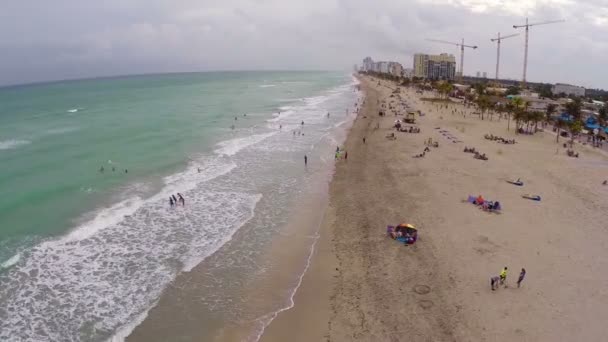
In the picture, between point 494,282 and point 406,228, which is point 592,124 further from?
point 494,282

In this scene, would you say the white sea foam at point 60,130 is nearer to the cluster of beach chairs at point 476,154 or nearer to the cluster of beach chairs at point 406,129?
the cluster of beach chairs at point 406,129

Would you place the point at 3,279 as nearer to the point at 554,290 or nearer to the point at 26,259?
the point at 26,259

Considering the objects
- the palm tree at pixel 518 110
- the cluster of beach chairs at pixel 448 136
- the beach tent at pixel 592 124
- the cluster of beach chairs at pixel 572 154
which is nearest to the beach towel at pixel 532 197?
the cluster of beach chairs at pixel 572 154

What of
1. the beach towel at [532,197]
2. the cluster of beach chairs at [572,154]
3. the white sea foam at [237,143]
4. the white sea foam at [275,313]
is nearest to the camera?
the white sea foam at [275,313]

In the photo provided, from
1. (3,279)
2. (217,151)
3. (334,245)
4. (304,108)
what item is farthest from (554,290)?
(304,108)

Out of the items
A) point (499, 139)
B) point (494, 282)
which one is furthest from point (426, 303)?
point (499, 139)

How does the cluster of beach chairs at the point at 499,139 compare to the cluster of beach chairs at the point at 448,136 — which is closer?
the cluster of beach chairs at the point at 499,139

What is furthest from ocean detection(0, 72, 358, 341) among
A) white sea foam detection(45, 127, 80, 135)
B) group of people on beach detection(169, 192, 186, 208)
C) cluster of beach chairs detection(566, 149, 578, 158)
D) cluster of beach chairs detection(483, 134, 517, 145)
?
cluster of beach chairs detection(566, 149, 578, 158)
